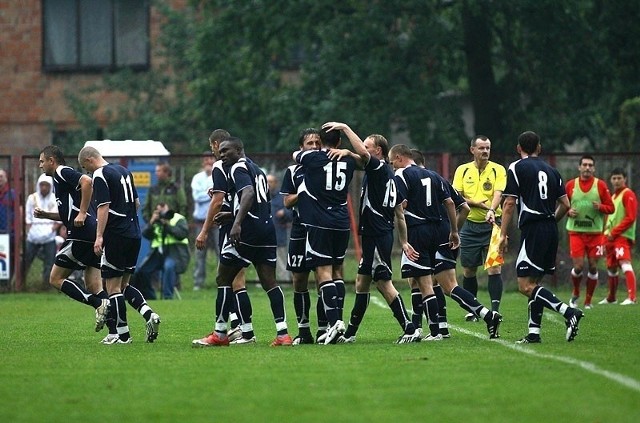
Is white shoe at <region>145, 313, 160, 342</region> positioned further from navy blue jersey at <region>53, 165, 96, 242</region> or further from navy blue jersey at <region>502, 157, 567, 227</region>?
navy blue jersey at <region>502, 157, 567, 227</region>

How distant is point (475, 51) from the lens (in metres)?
33.2

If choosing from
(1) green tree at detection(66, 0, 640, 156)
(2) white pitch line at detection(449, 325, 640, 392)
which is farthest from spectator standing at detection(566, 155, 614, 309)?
(1) green tree at detection(66, 0, 640, 156)

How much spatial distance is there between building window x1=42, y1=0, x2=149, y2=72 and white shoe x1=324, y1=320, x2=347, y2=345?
88.8ft

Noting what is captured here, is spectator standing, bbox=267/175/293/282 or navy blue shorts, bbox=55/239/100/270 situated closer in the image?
navy blue shorts, bbox=55/239/100/270

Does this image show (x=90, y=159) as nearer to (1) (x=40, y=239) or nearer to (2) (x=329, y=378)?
(2) (x=329, y=378)

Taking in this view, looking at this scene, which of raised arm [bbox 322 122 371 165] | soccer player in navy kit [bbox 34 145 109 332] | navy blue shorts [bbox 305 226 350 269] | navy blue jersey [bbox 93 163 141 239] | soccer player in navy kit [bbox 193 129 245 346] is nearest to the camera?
raised arm [bbox 322 122 371 165]

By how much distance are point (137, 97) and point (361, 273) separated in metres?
26.3

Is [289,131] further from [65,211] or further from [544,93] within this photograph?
[65,211]

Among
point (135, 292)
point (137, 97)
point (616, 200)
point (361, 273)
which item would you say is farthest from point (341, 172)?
point (137, 97)

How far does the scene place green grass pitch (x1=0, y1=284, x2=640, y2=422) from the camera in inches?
358

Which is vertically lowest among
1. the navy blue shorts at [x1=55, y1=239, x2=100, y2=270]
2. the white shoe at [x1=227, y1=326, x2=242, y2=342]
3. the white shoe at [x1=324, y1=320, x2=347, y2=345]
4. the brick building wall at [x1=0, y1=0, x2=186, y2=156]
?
the white shoe at [x1=227, y1=326, x2=242, y2=342]

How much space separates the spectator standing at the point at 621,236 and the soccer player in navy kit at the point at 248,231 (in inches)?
339

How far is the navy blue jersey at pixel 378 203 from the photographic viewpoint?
13.8 m

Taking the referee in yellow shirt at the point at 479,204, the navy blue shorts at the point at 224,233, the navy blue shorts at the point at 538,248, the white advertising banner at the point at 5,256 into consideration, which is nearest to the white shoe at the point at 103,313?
the navy blue shorts at the point at 224,233
